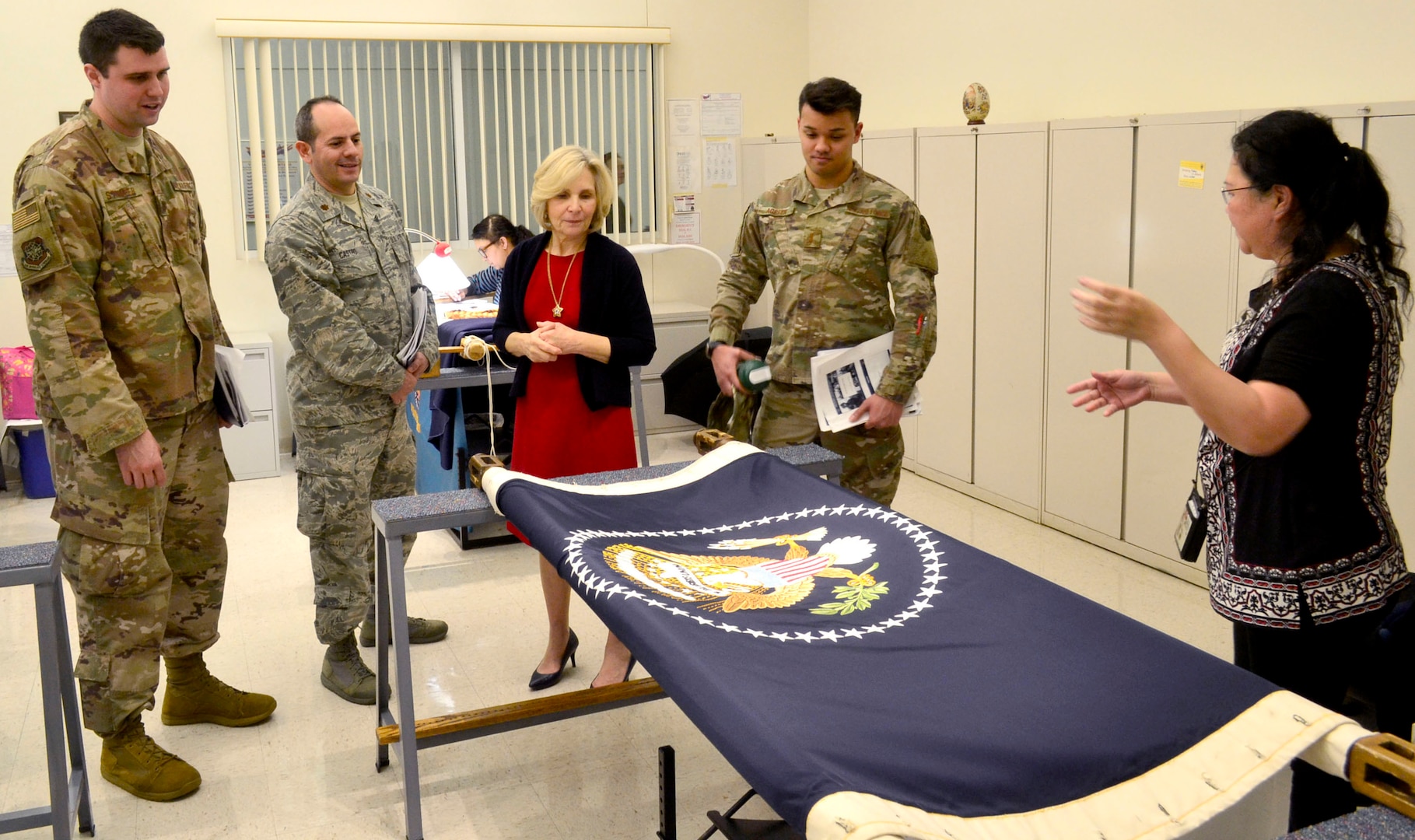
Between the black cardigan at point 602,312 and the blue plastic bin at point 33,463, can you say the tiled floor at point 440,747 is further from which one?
the blue plastic bin at point 33,463

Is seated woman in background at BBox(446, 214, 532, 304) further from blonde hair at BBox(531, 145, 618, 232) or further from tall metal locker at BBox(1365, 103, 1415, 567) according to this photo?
tall metal locker at BBox(1365, 103, 1415, 567)

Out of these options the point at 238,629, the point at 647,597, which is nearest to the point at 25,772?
the point at 238,629

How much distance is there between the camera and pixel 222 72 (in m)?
5.90

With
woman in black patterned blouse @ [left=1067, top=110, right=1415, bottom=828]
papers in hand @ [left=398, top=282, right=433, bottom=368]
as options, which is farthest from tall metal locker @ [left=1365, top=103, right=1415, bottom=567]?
papers in hand @ [left=398, top=282, right=433, bottom=368]

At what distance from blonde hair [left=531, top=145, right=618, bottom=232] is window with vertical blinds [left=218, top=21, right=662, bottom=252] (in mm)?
3532

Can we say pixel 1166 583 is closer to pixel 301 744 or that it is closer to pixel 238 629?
pixel 301 744

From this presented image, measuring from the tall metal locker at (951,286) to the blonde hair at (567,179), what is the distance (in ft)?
7.79

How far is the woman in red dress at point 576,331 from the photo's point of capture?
2959 millimetres

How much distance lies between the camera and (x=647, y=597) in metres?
1.79

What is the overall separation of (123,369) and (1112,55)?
12.7 feet

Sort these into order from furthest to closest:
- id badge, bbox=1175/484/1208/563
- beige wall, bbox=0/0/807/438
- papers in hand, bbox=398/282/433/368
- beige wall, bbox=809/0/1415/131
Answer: beige wall, bbox=0/0/807/438 → beige wall, bbox=809/0/1415/131 → papers in hand, bbox=398/282/433/368 → id badge, bbox=1175/484/1208/563

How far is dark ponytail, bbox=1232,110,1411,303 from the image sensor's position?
5.80ft

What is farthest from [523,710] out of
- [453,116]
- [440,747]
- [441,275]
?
[453,116]

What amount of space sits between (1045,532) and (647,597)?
10.8ft
